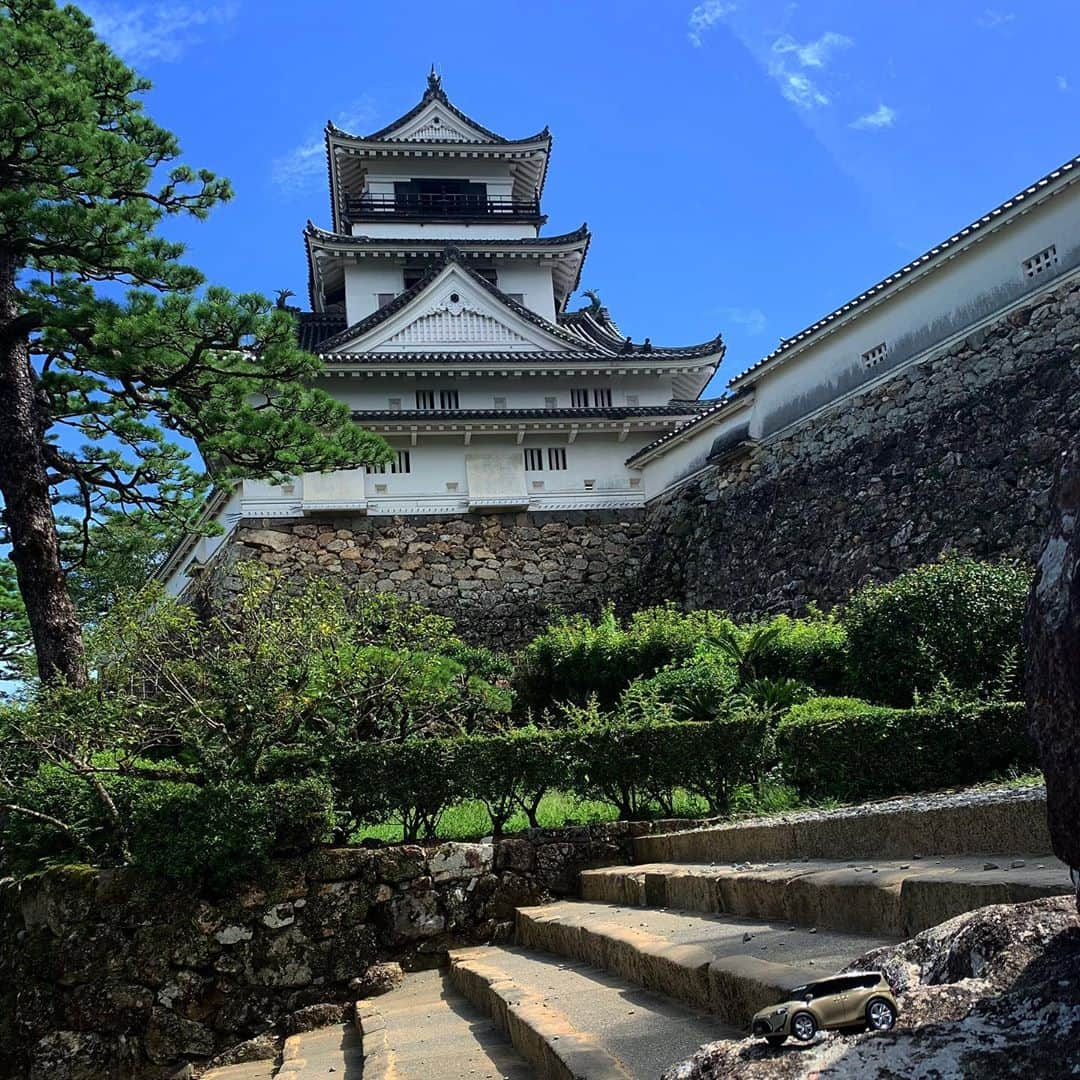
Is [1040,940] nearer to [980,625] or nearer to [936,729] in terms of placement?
[936,729]

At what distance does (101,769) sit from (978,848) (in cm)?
656

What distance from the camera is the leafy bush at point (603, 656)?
14430 mm

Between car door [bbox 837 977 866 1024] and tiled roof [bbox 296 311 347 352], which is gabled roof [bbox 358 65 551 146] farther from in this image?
car door [bbox 837 977 866 1024]

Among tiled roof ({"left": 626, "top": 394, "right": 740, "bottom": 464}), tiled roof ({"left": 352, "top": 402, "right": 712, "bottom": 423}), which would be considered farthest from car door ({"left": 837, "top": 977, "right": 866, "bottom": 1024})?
tiled roof ({"left": 352, "top": 402, "right": 712, "bottom": 423})

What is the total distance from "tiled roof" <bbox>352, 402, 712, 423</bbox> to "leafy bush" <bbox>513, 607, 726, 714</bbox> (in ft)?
20.0

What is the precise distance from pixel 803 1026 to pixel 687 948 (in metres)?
2.30

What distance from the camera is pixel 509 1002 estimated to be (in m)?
4.80

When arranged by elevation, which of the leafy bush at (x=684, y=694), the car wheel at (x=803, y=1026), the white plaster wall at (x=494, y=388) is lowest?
the car wheel at (x=803, y=1026)

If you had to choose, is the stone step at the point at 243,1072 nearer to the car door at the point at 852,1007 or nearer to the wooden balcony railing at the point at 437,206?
the car door at the point at 852,1007

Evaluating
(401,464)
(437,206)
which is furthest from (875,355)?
(437,206)

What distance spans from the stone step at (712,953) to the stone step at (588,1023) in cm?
7

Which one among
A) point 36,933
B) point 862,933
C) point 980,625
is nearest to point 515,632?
point 980,625

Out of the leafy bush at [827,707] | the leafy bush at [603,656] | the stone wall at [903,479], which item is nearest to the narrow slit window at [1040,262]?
the stone wall at [903,479]

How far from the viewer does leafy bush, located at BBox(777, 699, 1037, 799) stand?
736cm
